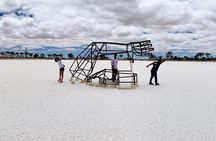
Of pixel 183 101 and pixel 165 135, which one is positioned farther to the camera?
pixel 183 101

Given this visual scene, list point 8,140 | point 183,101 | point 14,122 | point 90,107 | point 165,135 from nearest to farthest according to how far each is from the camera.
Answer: point 8,140 → point 165,135 → point 14,122 → point 90,107 → point 183,101

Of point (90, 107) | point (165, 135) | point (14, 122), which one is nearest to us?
point (165, 135)

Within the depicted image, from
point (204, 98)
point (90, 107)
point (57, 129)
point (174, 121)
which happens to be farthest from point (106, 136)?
point (204, 98)

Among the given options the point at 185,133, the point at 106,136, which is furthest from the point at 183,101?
the point at 106,136

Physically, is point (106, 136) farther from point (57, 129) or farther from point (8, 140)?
point (8, 140)

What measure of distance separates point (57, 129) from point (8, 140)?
3.81ft

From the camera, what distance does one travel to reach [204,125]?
281 inches

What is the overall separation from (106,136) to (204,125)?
8.65ft

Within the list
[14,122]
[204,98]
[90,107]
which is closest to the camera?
[14,122]

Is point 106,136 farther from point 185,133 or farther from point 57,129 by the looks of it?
point 185,133

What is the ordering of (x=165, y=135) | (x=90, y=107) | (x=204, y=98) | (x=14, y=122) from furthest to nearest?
(x=204, y=98) < (x=90, y=107) < (x=14, y=122) < (x=165, y=135)

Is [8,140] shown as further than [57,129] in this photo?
No

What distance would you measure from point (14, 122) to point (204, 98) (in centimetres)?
772

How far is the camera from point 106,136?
20.1 feet
